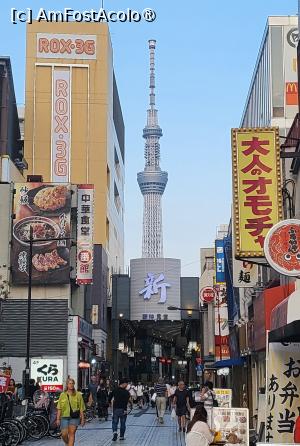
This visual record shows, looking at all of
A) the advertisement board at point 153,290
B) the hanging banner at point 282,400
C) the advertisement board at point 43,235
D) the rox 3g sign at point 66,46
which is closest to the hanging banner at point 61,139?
the rox 3g sign at point 66,46

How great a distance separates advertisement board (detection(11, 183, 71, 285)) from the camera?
5128 cm

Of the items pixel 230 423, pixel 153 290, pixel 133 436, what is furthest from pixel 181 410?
pixel 153 290

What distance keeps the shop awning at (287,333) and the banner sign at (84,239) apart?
3833 cm

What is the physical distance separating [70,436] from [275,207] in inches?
303

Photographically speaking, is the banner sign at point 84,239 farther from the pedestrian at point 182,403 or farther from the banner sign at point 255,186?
the banner sign at point 255,186

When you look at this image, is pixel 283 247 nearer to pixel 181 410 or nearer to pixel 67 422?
pixel 67 422

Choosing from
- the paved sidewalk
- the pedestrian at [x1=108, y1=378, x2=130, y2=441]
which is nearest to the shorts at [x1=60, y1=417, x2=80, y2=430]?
the paved sidewalk

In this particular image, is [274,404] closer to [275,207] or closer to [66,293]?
[275,207]

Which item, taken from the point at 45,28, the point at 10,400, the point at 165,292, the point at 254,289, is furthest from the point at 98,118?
the point at 10,400

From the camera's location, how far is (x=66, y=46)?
268 ft

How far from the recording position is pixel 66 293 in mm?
52125

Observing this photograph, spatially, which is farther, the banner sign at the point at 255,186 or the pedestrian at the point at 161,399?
the pedestrian at the point at 161,399

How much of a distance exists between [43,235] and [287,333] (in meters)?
39.9

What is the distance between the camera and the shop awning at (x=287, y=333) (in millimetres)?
11852
